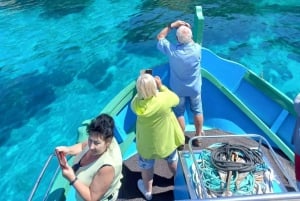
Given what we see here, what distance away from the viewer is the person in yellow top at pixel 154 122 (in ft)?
12.8

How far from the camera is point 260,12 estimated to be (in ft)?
44.0

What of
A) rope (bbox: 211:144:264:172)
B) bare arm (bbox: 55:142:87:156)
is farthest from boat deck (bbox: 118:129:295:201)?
bare arm (bbox: 55:142:87:156)

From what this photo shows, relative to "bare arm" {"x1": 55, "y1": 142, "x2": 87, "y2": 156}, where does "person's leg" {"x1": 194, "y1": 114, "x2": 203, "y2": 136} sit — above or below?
below

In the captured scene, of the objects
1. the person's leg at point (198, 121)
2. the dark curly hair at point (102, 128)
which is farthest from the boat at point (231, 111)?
the dark curly hair at point (102, 128)

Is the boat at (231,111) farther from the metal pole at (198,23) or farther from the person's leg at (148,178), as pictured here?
the person's leg at (148,178)

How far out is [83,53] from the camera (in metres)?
11.5

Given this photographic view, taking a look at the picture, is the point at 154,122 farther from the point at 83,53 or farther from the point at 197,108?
the point at 83,53

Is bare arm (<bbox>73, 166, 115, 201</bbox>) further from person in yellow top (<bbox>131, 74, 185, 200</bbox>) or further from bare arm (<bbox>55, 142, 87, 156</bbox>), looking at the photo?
person in yellow top (<bbox>131, 74, 185, 200</bbox>)

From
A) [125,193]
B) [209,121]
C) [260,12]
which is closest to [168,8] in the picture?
[260,12]

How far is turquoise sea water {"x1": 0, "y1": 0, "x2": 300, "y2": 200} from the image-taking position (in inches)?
329

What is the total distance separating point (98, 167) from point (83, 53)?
8.57 m

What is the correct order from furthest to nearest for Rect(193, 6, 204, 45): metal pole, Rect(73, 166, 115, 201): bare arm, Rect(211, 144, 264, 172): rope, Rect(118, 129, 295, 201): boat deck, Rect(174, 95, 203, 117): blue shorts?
Rect(193, 6, 204, 45): metal pole < Rect(174, 95, 203, 117): blue shorts < Rect(118, 129, 295, 201): boat deck < Rect(211, 144, 264, 172): rope < Rect(73, 166, 115, 201): bare arm

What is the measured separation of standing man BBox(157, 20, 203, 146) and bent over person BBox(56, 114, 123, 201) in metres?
1.82

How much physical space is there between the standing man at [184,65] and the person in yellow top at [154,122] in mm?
833
